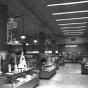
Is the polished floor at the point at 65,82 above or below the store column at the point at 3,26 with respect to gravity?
below

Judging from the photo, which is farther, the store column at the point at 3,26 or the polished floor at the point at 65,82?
the polished floor at the point at 65,82

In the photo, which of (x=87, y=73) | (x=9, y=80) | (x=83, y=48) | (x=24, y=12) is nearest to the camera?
(x=9, y=80)

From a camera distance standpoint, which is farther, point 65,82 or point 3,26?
point 65,82

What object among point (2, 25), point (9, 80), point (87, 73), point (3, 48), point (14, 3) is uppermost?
point (14, 3)

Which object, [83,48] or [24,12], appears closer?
[24,12]

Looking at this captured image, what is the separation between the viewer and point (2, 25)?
6.32 metres

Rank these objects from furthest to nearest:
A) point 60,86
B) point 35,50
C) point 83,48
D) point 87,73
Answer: point 83,48
point 35,50
point 87,73
point 60,86

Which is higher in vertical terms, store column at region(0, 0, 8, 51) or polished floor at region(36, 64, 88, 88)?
store column at region(0, 0, 8, 51)

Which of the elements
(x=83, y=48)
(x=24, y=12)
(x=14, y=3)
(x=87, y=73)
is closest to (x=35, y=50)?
(x=83, y=48)

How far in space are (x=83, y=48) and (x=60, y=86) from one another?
19.8 metres

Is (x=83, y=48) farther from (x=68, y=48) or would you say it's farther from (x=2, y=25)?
(x=2, y=25)

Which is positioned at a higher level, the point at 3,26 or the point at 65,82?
the point at 3,26

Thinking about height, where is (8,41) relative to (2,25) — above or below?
below

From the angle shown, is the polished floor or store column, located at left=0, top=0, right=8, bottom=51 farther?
the polished floor
